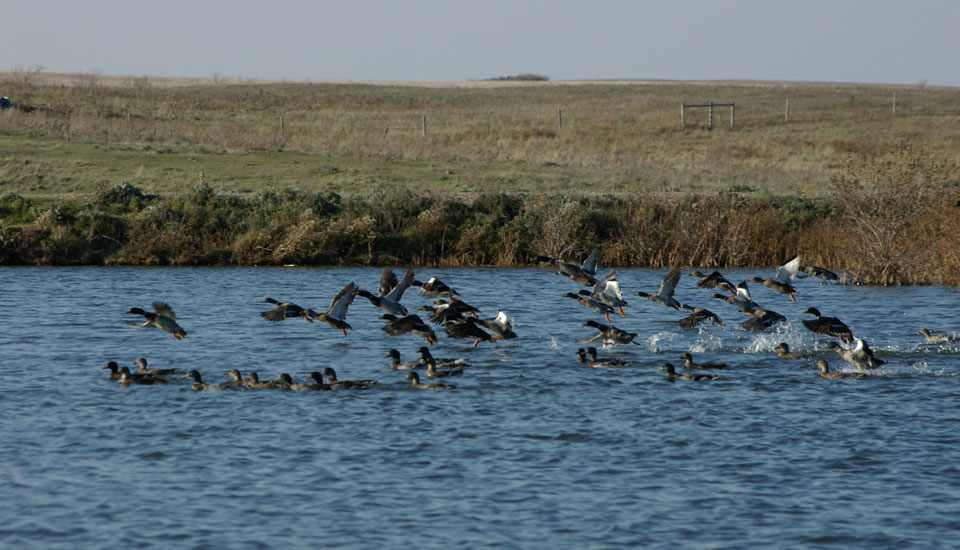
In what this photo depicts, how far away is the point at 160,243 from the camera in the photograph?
2989 cm

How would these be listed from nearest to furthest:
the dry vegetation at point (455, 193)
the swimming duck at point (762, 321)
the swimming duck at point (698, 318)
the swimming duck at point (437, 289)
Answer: the swimming duck at point (762, 321) → the swimming duck at point (698, 318) → the swimming duck at point (437, 289) → the dry vegetation at point (455, 193)

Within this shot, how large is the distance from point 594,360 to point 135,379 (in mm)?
7269

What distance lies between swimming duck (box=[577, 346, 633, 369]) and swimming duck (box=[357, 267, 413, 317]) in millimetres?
3417

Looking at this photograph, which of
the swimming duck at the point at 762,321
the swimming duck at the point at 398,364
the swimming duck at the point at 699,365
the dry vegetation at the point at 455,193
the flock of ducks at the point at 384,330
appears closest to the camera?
the flock of ducks at the point at 384,330

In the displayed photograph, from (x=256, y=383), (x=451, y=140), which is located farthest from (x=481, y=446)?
(x=451, y=140)

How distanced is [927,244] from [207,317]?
17.3 meters

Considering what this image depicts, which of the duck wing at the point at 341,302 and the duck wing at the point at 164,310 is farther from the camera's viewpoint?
the duck wing at the point at 341,302

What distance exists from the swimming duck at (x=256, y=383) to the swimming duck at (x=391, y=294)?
357cm

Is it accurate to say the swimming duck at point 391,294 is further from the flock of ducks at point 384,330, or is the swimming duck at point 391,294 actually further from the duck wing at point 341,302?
the duck wing at point 341,302

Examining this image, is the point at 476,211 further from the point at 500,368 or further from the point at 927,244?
the point at 500,368

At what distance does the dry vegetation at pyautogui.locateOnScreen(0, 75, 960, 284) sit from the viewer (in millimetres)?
29000

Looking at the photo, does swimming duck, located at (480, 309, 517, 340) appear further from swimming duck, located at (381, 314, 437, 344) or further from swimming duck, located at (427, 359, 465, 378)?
swimming duck, located at (427, 359, 465, 378)

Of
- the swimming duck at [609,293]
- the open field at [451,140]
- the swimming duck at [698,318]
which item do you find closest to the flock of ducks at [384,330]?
the swimming duck at [609,293]

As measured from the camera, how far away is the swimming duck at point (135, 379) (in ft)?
52.2
